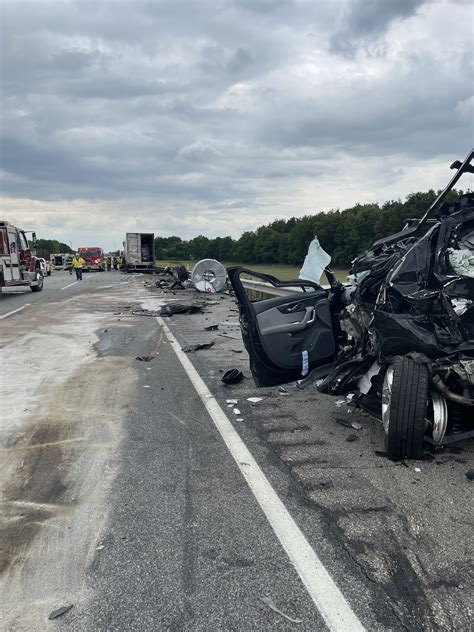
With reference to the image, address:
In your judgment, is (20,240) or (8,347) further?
(20,240)

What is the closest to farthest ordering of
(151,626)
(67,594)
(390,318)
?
(151,626) → (67,594) → (390,318)

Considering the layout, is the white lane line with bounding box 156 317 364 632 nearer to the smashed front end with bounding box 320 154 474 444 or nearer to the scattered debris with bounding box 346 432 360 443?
the scattered debris with bounding box 346 432 360 443

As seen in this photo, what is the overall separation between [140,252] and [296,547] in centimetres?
4205

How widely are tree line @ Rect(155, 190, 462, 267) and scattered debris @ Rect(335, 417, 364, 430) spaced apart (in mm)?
23864

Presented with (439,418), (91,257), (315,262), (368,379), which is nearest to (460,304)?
(439,418)

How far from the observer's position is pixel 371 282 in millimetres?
4887

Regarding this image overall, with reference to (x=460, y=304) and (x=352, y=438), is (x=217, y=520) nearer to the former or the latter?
(x=352, y=438)

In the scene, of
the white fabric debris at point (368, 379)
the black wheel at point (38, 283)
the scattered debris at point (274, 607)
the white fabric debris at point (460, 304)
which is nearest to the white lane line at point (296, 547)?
the scattered debris at point (274, 607)

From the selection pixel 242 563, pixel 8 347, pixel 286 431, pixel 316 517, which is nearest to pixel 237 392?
pixel 286 431

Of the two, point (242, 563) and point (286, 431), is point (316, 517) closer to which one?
point (242, 563)

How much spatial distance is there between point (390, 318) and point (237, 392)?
7.88ft

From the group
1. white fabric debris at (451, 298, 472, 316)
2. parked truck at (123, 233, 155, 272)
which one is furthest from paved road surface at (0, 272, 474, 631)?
parked truck at (123, 233, 155, 272)

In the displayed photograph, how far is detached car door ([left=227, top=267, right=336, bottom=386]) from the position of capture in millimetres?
5148

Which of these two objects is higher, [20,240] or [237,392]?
[20,240]
